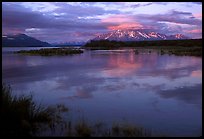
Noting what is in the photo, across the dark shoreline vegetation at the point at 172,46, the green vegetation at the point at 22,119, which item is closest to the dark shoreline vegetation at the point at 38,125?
the green vegetation at the point at 22,119

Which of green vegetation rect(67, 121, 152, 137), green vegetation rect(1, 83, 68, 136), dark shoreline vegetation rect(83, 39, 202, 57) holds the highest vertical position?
green vegetation rect(1, 83, 68, 136)

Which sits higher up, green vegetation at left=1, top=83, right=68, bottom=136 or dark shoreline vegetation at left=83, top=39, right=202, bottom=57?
green vegetation at left=1, top=83, right=68, bottom=136

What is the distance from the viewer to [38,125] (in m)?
7.55

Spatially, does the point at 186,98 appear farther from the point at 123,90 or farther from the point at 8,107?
the point at 8,107

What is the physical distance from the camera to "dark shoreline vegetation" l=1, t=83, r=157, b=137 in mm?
6888

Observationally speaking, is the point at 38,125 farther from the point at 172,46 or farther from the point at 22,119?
the point at 172,46

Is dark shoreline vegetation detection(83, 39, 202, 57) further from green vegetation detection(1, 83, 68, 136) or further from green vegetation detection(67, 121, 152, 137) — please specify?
green vegetation detection(1, 83, 68, 136)

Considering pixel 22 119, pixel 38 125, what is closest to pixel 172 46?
pixel 38 125

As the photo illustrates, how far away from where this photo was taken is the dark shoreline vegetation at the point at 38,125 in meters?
6.89

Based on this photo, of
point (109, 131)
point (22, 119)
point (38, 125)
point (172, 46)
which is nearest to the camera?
point (22, 119)

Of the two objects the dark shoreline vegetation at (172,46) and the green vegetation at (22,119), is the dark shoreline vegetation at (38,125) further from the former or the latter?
the dark shoreline vegetation at (172,46)

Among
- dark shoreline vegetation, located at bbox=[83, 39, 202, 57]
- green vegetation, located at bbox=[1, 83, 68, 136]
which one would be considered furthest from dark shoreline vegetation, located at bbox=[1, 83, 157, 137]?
dark shoreline vegetation, located at bbox=[83, 39, 202, 57]

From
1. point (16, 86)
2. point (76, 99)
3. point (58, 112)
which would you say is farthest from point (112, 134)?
point (16, 86)

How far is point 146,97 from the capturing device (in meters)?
12.4
